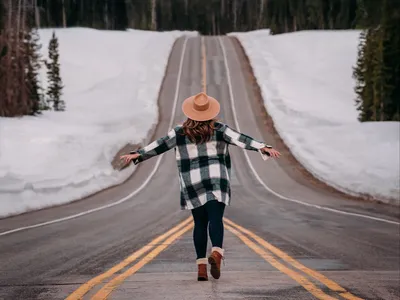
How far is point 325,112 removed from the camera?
195 feet

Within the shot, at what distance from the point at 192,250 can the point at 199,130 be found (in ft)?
13.8

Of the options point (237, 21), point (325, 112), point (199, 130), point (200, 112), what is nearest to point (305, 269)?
point (199, 130)

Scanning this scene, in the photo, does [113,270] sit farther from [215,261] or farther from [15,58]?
[15,58]

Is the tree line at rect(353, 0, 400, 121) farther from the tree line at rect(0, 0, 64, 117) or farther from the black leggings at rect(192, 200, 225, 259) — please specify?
the black leggings at rect(192, 200, 225, 259)

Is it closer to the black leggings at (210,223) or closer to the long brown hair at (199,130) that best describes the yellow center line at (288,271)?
the black leggings at (210,223)

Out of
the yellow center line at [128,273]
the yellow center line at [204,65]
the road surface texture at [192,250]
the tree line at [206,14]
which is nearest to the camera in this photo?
the yellow center line at [128,273]

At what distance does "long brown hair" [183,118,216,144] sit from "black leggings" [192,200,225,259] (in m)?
0.67

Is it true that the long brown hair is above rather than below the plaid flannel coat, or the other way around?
above

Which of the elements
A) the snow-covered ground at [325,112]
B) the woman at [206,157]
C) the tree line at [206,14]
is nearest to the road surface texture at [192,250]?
the woman at [206,157]

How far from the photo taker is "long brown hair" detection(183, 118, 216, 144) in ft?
24.0

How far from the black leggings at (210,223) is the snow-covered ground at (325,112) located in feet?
60.1

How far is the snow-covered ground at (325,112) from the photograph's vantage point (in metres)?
32.6

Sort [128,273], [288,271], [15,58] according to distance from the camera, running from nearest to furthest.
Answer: [128,273] → [288,271] → [15,58]

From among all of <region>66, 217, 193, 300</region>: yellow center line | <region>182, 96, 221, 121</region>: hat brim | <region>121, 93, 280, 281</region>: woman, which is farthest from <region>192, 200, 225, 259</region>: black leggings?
<region>66, 217, 193, 300</region>: yellow center line
